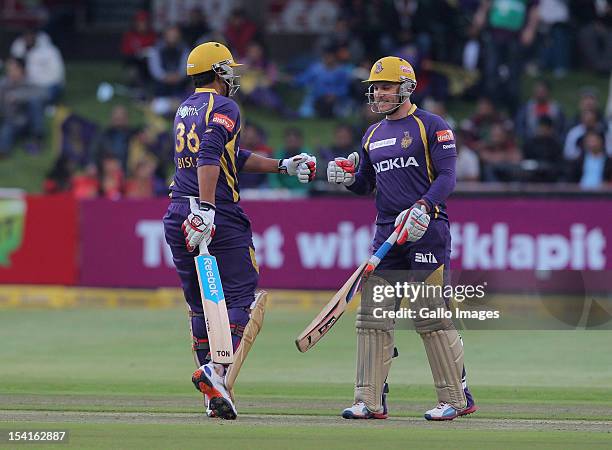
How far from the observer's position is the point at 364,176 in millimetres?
10055

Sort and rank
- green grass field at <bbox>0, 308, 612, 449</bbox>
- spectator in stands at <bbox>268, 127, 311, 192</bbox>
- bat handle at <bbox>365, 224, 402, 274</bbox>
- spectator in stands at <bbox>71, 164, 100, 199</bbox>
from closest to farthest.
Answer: green grass field at <bbox>0, 308, 612, 449</bbox> → bat handle at <bbox>365, 224, 402, 274</bbox> → spectator in stands at <bbox>268, 127, 311, 192</bbox> → spectator in stands at <bbox>71, 164, 100, 199</bbox>

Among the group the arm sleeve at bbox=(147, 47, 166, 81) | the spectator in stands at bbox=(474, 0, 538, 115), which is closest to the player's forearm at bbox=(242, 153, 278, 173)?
the spectator in stands at bbox=(474, 0, 538, 115)

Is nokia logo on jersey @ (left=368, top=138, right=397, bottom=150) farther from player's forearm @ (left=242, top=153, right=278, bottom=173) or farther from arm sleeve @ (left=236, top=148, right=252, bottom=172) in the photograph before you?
arm sleeve @ (left=236, top=148, right=252, bottom=172)

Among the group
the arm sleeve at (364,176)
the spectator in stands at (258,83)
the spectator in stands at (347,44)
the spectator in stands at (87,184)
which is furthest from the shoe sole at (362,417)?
the spectator in stands at (258,83)

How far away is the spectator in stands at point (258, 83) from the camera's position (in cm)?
2358

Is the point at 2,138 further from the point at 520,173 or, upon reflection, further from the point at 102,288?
the point at 520,173

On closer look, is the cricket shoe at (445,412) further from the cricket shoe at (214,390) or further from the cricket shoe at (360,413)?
the cricket shoe at (214,390)

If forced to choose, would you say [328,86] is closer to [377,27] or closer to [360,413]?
[377,27]

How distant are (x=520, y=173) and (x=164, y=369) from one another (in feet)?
26.2

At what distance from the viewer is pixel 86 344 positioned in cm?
1448

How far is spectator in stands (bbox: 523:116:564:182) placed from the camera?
19.0 m

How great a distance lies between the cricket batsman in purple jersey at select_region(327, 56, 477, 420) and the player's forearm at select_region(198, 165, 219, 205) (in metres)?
1.08

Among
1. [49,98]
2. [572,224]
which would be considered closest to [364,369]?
[572,224]

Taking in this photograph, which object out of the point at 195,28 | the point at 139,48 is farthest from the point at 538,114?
the point at 139,48
